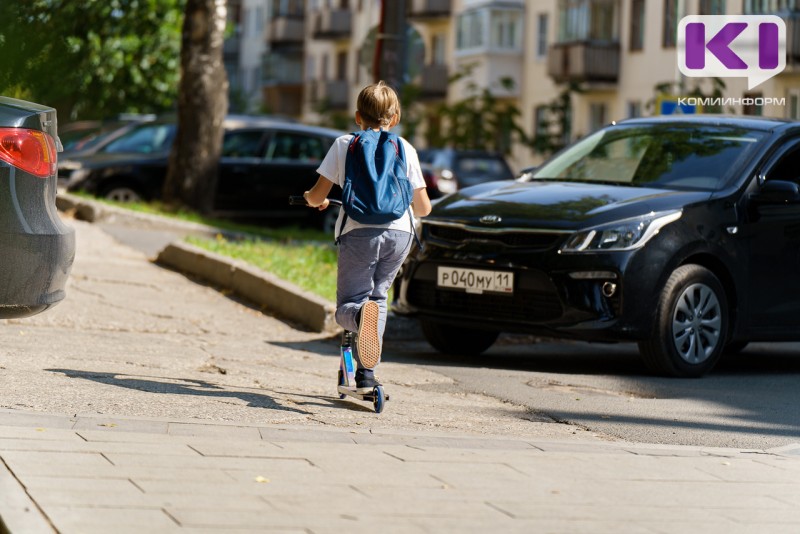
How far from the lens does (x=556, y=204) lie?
929cm

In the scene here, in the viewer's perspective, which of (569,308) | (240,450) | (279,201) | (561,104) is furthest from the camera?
(561,104)

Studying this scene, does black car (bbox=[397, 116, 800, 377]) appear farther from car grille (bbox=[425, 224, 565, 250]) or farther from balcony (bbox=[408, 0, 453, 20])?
balcony (bbox=[408, 0, 453, 20])

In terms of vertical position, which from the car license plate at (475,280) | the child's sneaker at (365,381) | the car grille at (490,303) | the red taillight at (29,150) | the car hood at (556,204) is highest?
the red taillight at (29,150)

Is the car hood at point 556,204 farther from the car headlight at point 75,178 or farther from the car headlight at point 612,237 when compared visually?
the car headlight at point 75,178

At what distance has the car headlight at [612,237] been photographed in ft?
29.2

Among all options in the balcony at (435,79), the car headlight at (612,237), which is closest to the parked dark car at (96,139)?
the car headlight at (612,237)

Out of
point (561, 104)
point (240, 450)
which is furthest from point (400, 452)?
point (561, 104)

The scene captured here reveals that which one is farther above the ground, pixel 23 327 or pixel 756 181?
pixel 756 181

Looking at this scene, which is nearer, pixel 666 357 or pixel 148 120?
pixel 666 357

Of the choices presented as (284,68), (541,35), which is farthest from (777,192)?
(284,68)

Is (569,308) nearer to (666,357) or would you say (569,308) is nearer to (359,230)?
(666,357)

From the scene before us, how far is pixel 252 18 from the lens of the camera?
92812mm

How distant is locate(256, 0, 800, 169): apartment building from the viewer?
39.1 m

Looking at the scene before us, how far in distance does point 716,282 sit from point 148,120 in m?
13.8
